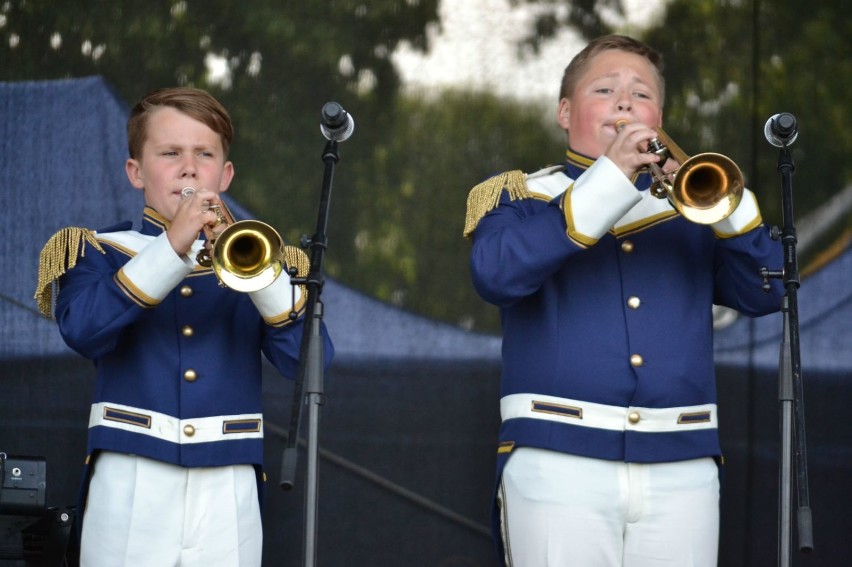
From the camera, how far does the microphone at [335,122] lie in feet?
10.7

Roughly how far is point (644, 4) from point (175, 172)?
2228 millimetres

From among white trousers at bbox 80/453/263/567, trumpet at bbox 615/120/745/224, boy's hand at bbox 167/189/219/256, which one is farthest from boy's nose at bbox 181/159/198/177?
trumpet at bbox 615/120/745/224

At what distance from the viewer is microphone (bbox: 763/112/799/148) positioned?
10.8 feet

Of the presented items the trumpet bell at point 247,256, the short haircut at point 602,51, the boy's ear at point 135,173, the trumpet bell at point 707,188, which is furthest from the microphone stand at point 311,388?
the trumpet bell at point 707,188

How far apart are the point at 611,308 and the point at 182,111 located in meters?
1.24

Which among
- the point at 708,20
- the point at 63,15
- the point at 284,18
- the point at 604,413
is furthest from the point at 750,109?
the point at 63,15

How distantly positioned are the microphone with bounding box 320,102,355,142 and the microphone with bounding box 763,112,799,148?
40.1 inches

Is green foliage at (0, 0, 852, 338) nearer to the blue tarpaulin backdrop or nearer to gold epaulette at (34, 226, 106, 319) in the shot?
the blue tarpaulin backdrop

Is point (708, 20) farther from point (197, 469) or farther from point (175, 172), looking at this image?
point (197, 469)

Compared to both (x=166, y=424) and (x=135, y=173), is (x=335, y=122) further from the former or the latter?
(x=166, y=424)

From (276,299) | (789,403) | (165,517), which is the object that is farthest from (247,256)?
(789,403)

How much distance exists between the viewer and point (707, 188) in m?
3.16

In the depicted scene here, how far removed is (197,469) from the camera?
10.7ft

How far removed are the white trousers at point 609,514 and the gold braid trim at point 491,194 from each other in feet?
2.02
